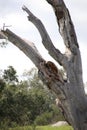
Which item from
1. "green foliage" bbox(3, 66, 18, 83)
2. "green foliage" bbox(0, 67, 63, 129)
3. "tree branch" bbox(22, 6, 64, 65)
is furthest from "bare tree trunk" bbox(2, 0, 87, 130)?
"green foliage" bbox(3, 66, 18, 83)

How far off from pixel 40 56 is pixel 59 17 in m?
0.85

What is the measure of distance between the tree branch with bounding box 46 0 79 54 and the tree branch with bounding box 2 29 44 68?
0.57 m

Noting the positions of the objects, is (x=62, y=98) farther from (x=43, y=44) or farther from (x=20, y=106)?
(x=20, y=106)

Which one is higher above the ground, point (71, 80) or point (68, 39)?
point (68, 39)

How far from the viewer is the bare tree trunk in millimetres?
6246

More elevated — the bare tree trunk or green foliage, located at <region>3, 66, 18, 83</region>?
green foliage, located at <region>3, 66, 18, 83</region>

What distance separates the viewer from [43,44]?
21.0 ft

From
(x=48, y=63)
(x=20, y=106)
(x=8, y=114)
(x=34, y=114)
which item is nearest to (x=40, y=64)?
(x=48, y=63)

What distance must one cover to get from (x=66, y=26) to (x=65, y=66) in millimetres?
674

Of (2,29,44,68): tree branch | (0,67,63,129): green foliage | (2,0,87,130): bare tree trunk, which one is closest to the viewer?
(2,0,87,130): bare tree trunk

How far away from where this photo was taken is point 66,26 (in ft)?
21.9

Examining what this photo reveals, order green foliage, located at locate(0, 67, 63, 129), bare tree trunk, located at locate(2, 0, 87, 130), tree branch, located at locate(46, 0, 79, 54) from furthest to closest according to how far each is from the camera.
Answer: green foliage, located at locate(0, 67, 63, 129), tree branch, located at locate(46, 0, 79, 54), bare tree trunk, located at locate(2, 0, 87, 130)

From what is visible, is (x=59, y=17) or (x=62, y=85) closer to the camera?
(x=62, y=85)

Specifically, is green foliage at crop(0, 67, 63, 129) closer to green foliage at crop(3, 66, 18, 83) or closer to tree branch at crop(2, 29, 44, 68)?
green foliage at crop(3, 66, 18, 83)
